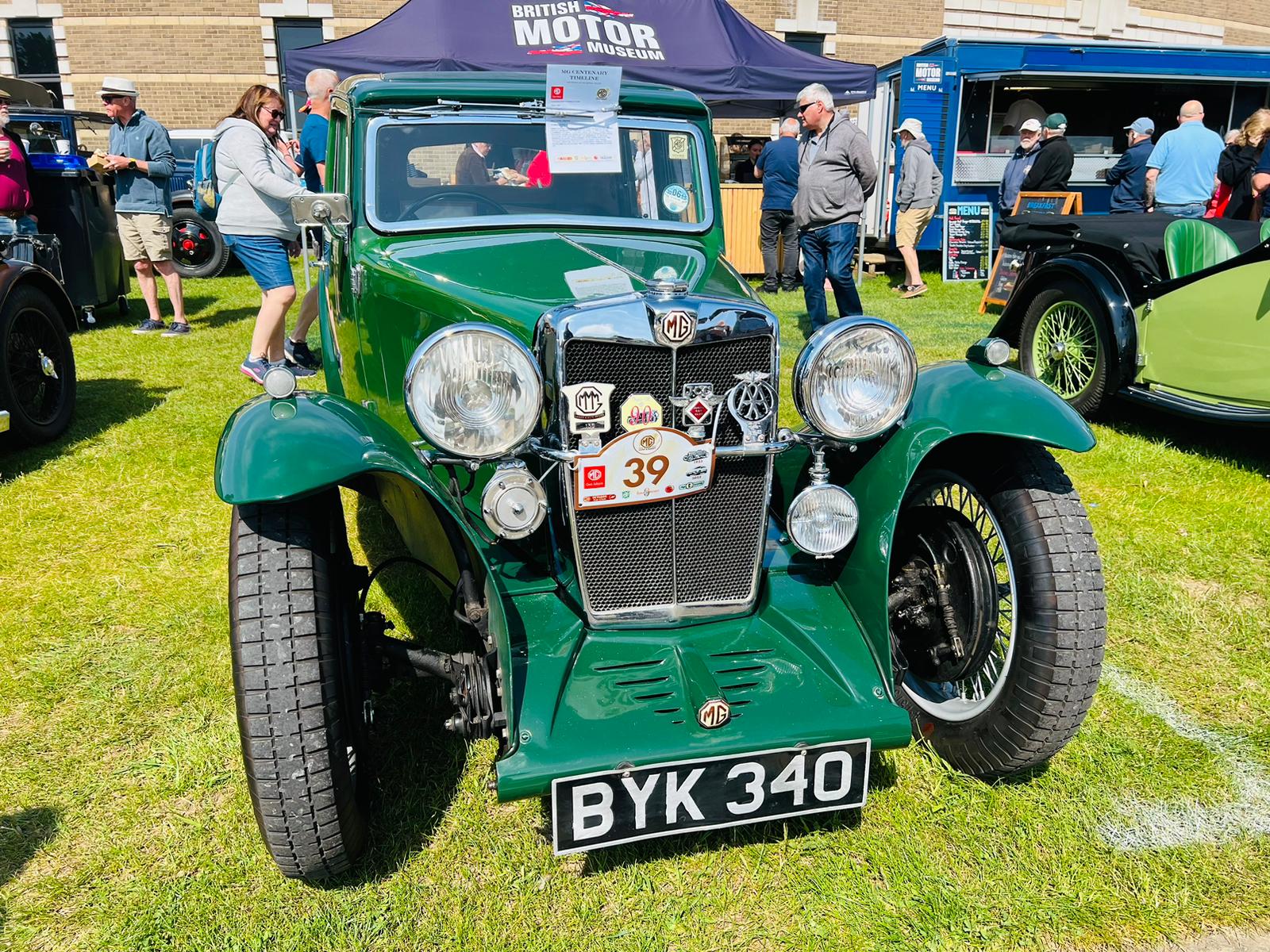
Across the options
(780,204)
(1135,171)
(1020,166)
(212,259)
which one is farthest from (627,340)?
(212,259)

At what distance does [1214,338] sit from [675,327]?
4.07 m

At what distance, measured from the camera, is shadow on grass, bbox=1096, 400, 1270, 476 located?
5.15m

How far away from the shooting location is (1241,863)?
2.31 m

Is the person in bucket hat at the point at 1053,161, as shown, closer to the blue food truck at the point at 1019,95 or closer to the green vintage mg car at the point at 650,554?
the blue food truck at the point at 1019,95

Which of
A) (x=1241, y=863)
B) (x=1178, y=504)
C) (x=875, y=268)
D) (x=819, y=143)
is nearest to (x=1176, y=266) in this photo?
(x=1178, y=504)

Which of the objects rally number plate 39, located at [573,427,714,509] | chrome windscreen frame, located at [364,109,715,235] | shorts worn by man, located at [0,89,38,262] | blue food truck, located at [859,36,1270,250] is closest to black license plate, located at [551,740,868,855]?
rally number plate 39, located at [573,427,714,509]

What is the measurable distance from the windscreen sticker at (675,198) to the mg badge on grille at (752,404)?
1.25 metres

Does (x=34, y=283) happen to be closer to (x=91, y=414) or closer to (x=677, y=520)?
(x=91, y=414)

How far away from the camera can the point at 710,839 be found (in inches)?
95.0

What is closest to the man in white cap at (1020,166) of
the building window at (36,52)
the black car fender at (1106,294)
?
the black car fender at (1106,294)

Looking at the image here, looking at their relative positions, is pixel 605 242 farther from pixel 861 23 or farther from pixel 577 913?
pixel 861 23

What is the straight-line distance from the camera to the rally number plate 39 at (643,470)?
2279 millimetres

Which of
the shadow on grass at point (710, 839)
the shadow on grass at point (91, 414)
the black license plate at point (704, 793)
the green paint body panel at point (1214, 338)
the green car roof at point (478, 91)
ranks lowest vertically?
the shadow on grass at point (710, 839)

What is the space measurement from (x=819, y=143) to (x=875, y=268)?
5699 mm
